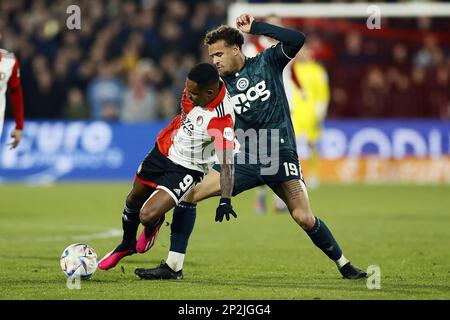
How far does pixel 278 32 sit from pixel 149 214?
1.77 m

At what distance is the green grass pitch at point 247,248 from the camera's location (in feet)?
23.9

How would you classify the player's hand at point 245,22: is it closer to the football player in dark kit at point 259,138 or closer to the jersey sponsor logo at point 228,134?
the football player in dark kit at point 259,138

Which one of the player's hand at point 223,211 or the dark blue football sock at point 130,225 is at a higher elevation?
the player's hand at point 223,211

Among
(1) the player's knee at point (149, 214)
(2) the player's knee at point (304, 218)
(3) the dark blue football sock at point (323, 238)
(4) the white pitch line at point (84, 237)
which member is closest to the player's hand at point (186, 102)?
(1) the player's knee at point (149, 214)

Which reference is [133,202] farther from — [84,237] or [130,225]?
[84,237]

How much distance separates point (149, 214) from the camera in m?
7.84

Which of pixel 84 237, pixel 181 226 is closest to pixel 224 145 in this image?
pixel 181 226

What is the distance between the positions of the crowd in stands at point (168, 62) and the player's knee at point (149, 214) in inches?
480

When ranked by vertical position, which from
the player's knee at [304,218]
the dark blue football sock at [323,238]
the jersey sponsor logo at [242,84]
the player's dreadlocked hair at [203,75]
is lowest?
the dark blue football sock at [323,238]

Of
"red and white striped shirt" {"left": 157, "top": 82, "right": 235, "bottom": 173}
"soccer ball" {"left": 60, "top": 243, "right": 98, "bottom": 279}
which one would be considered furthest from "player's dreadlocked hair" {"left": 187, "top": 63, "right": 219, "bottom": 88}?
"soccer ball" {"left": 60, "top": 243, "right": 98, "bottom": 279}

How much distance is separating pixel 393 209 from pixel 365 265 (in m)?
6.16

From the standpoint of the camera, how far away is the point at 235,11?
63.1 ft
